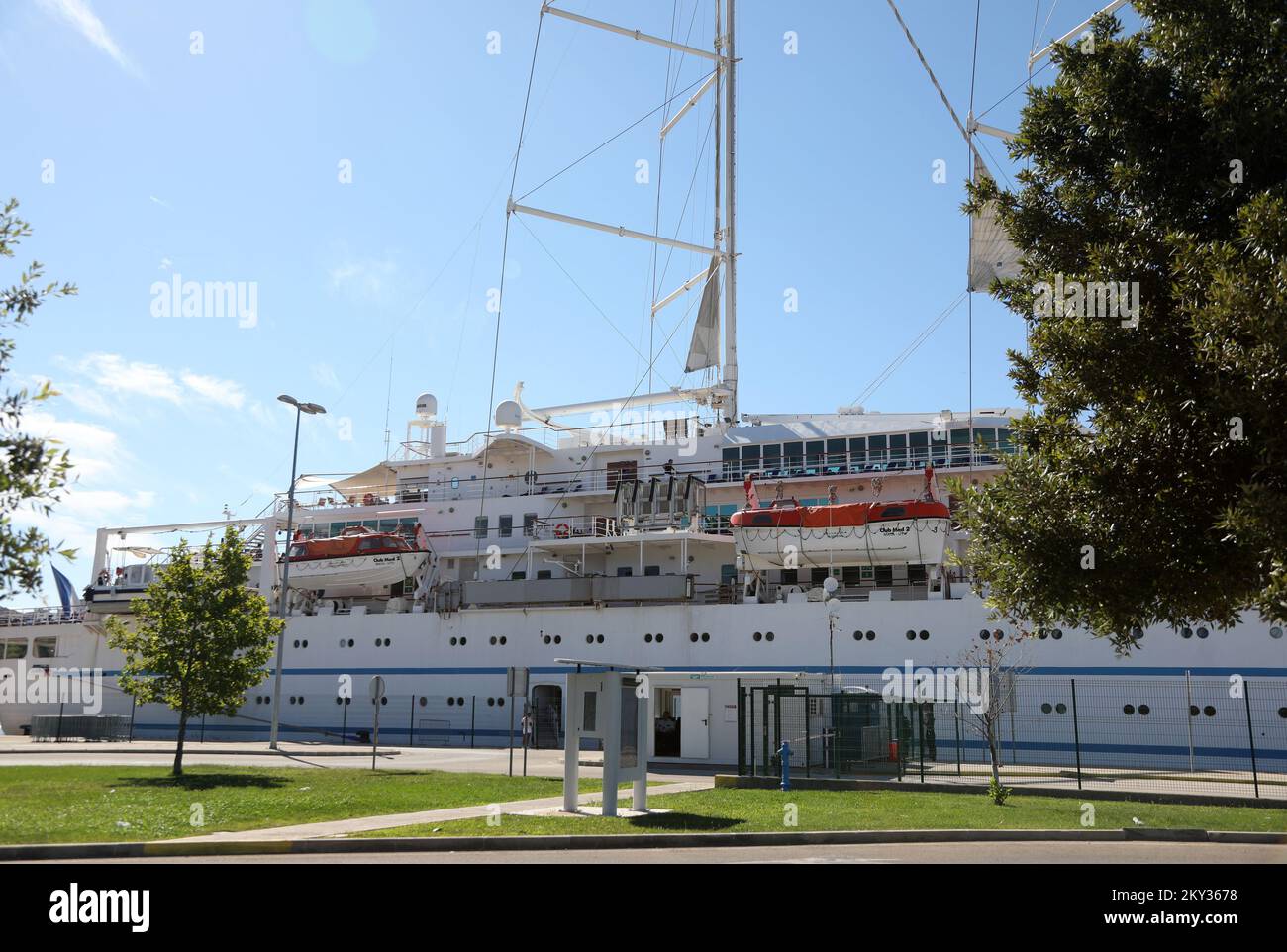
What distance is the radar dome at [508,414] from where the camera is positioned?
1606 inches

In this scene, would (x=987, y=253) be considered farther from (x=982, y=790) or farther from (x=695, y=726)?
(x=982, y=790)

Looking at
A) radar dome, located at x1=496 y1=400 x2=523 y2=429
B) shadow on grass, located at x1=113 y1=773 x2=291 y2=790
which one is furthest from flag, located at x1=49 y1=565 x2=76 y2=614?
shadow on grass, located at x1=113 y1=773 x2=291 y2=790

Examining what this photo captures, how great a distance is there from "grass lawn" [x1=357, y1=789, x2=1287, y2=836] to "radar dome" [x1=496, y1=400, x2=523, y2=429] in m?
25.9

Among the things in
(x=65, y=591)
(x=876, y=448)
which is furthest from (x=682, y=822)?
(x=65, y=591)

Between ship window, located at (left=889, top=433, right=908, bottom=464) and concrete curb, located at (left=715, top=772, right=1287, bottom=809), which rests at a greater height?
ship window, located at (left=889, top=433, right=908, bottom=464)

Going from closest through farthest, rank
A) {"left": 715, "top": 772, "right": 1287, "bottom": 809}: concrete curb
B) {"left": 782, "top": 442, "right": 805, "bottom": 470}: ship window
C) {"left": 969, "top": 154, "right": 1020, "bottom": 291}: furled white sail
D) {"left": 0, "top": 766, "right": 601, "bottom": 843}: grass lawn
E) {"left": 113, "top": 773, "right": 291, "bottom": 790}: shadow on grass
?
{"left": 0, "top": 766, "right": 601, "bottom": 843}: grass lawn
{"left": 715, "top": 772, "right": 1287, "bottom": 809}: concrete curb
{"left": 113, "top": 773, "right": 291, "bottom": 790}: shadow on grass
{"left": 782, "top": 442, "right": 805, "bottom": 470}: ship window
{"left": 969, "top": 154, "right": 1020, "bottom": 291}: furled white sail

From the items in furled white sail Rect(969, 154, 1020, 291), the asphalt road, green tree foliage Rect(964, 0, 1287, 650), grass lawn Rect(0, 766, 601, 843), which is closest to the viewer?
green tree foliage Rect(964, 0, 1287, 650)

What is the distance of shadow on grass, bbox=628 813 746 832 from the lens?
12.7 m

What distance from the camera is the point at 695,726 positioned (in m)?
27.3

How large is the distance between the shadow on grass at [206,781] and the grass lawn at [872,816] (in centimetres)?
665

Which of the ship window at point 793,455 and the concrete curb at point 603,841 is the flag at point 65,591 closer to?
the ship window at point 793,455

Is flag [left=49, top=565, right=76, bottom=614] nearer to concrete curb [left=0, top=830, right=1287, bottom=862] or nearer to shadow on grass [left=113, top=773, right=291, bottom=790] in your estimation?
shadow on grass [left=113, top=773, right=291, bottom=790]

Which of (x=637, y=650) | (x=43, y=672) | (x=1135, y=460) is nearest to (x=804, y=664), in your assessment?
(x=637, y=650)

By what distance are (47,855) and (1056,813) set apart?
1195 cm
